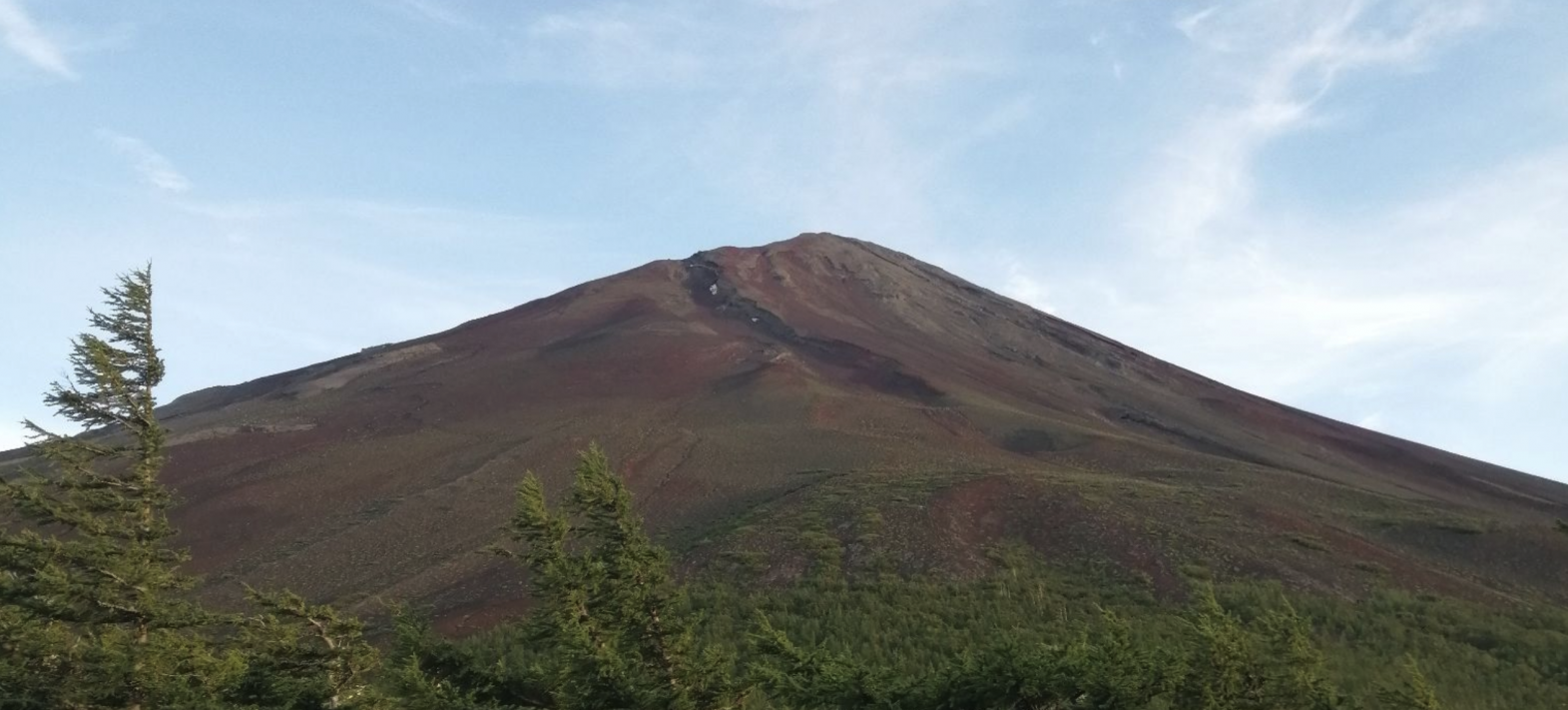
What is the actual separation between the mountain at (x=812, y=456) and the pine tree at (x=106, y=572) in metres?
13.3

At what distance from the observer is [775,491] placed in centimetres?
3372

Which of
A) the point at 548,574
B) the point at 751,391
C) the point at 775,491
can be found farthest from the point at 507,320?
the point at 548,574

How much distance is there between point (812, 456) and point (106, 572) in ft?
93.3

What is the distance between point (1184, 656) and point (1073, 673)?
57.1 inches

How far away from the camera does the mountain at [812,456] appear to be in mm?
28016

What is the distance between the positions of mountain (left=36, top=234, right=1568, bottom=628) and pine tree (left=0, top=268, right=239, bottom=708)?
13.3 meters

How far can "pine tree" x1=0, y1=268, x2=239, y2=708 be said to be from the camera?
11.1 m

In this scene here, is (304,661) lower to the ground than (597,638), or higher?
lower

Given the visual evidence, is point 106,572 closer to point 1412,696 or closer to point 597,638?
point 597,638

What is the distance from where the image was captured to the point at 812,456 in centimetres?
3828

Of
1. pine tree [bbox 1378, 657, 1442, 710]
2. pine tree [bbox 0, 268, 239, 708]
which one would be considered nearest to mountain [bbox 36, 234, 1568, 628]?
pine tree [bbox 0, 268, 239, 708]

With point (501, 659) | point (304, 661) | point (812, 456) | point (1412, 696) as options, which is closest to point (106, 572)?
point (304, 661)

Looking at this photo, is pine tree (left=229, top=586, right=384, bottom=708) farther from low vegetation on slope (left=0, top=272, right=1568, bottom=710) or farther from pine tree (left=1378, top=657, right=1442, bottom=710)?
pine tree (left=1378, top=657, right=1442, bottom=710)

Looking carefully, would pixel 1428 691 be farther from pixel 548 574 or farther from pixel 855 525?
pixel 855 525
